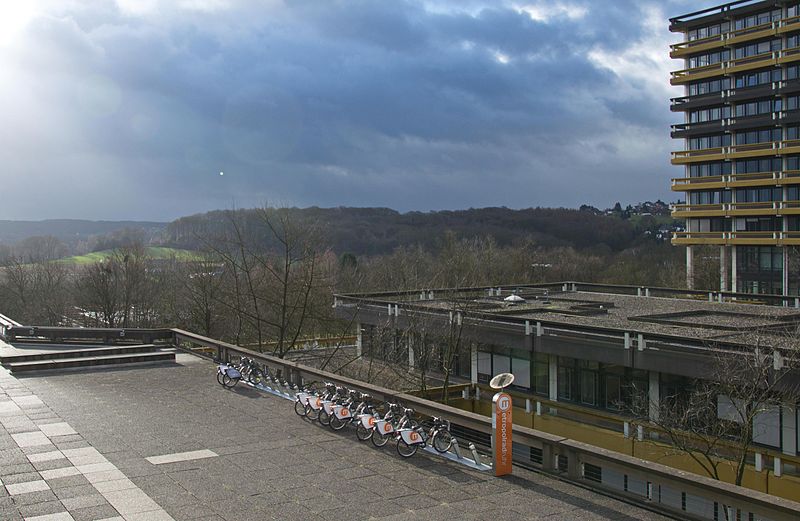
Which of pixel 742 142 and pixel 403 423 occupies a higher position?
pixel 742 142

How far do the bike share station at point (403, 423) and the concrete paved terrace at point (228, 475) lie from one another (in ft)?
0.66

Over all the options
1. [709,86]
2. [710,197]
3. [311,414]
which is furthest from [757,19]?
[311,414]

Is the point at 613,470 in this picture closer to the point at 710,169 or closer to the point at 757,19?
the point at 710,169

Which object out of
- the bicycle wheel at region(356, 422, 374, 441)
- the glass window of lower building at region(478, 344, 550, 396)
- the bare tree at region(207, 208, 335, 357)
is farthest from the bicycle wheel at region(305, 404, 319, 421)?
the glass window of lower building at region(478, 344, 550, 396)

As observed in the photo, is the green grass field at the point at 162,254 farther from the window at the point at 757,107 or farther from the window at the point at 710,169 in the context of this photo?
the window at the point at 757,107

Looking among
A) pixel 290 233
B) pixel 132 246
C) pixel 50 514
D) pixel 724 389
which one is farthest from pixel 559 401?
pixel 132 246

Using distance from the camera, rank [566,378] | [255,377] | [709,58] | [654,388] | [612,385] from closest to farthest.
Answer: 1. [255,377]
2. [654,388]
3. [612,385]
4. [566,378]
5. [709,58]

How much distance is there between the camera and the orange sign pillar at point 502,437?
9898mm

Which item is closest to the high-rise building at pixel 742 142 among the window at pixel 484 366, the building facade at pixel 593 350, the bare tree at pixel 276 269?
the building facade at pixel 593 350

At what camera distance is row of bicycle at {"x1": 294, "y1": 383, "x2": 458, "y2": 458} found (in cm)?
1105

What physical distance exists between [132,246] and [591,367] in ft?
244

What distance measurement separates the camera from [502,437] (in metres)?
10.0

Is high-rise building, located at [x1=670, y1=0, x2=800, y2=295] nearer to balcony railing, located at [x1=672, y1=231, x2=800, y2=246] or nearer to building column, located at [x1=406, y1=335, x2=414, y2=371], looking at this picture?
balcony railing, located at [x1=672, y1=231, x2=800, y2=246]

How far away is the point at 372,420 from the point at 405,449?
2.77 feet
